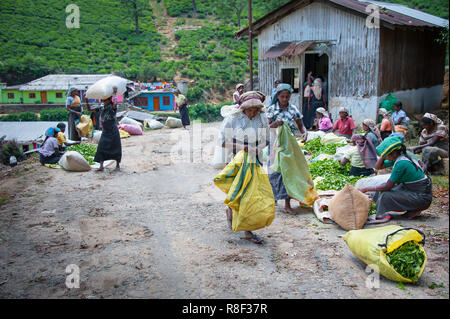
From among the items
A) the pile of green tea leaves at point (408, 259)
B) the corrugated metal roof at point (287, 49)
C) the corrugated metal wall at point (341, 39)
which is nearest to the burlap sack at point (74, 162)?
the pile of green tea leaves at point (408, 259)

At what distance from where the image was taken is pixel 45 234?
5.04m

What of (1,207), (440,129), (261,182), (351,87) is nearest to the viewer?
(261,182)

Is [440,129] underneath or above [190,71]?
underneath

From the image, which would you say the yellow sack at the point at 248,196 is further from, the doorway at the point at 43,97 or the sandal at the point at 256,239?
the doorway at the point at 43,97

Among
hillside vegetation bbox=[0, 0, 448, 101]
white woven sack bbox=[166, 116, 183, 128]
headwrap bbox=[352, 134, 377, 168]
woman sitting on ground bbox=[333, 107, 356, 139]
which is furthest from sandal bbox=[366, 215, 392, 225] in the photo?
hillside vegetation bbox=[0, 0, 448, 101]

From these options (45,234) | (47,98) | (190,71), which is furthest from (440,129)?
(190,71)

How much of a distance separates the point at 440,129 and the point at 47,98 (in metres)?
27.6

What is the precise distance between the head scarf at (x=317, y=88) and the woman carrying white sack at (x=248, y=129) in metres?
8.97

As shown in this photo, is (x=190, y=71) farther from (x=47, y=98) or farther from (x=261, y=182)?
(x=261, y=182)

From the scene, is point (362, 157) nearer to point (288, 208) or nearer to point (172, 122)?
point (288, 208)

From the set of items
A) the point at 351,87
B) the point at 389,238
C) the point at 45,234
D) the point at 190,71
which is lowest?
the point at 45,234

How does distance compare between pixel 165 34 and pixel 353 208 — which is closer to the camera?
pixel 353 208

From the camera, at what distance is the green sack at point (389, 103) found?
12.2 meters

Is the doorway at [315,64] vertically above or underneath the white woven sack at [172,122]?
above
